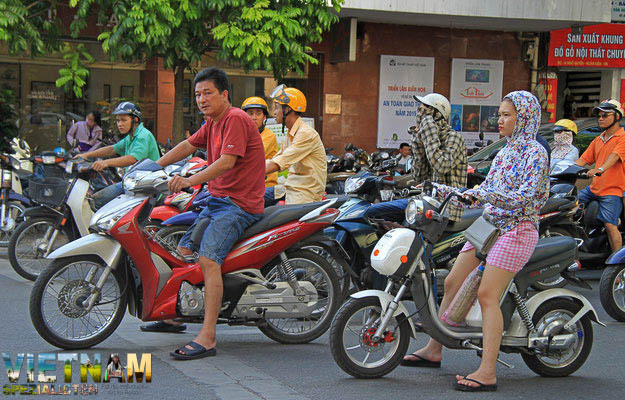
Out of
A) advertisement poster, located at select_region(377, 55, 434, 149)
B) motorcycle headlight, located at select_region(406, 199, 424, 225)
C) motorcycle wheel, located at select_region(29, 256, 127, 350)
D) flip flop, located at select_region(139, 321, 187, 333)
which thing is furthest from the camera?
advertisement poster, located at select_region(377, 55, 434, 149)

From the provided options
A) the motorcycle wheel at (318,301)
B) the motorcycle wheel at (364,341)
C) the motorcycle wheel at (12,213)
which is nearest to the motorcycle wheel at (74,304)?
the motorcycle wheel at (318,301)

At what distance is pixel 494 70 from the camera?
19.2 metres

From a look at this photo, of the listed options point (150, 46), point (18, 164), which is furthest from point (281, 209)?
point (150, 46)

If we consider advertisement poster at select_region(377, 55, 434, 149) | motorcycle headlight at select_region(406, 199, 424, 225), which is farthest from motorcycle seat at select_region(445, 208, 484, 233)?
advertisement poster at select_region(377, 55, 434, 149)

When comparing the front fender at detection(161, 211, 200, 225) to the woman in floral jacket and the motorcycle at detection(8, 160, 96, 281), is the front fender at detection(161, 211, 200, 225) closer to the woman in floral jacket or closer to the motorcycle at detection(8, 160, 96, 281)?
the motorcycle at detection(8, 160, 96, 281)

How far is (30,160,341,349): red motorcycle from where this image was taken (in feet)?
18.0

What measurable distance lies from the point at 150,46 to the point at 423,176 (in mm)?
5838

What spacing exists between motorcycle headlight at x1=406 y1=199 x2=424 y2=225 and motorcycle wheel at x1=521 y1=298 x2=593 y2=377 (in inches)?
40.6

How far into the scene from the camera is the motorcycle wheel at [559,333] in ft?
17.5

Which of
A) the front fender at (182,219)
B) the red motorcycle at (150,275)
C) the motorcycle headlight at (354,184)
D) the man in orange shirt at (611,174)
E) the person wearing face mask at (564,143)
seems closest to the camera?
the red motorcycle at (150,275)

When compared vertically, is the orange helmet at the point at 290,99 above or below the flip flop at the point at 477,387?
above

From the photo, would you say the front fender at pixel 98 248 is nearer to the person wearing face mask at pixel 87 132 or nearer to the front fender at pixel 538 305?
the front fender at pixel 538 305

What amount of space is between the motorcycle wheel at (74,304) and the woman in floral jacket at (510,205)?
2.38m

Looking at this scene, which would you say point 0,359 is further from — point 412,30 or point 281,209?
point 412,30
